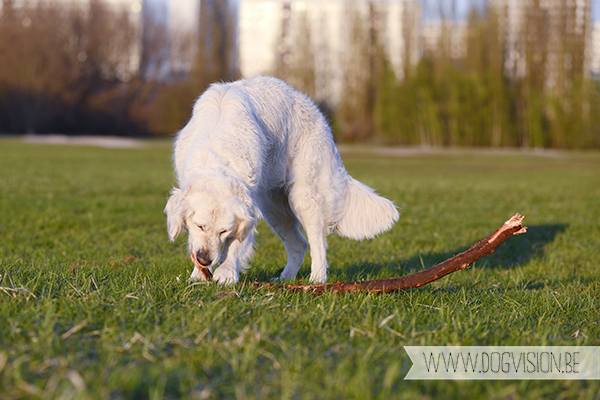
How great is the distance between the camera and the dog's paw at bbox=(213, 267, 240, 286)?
3.44 meters

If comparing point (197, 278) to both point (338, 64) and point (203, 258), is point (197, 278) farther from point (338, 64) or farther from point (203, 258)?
point (338, 64)

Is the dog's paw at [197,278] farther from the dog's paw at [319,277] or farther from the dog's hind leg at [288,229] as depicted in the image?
the dog's hind leg at [288,229]

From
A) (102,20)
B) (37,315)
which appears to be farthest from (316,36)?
(37,315)

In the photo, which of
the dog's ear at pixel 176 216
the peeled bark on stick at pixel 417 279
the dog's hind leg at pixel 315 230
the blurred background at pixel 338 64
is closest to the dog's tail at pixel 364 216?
the dog's hind leg at pixel 315 230

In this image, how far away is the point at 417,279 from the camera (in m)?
3.52

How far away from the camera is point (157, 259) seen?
17.0 feet

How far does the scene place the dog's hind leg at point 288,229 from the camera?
4.80m

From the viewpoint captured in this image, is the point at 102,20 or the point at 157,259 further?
the point at 102,20

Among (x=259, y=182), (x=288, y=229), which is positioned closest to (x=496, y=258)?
(x=288, y=229)

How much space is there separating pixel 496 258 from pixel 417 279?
2.87 meters

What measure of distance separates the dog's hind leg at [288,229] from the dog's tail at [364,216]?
44 centimetres

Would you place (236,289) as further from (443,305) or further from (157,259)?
(157,259)

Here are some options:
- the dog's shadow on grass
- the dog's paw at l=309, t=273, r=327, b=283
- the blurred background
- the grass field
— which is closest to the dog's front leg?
the grass field

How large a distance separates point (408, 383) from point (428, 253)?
13.8 ft
